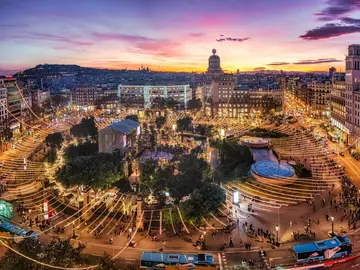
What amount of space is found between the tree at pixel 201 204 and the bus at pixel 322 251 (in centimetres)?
492

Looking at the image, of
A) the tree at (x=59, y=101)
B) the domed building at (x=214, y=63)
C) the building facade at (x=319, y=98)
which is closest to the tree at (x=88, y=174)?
the building facade at (x=319, y=98)

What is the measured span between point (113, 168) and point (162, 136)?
2577 centimetres

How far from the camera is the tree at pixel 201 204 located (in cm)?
2014

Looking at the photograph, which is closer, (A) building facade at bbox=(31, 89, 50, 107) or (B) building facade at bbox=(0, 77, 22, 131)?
(B) building facade at bbox=(0, 77, 22, 131)

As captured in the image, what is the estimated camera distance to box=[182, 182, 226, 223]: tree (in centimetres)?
2014

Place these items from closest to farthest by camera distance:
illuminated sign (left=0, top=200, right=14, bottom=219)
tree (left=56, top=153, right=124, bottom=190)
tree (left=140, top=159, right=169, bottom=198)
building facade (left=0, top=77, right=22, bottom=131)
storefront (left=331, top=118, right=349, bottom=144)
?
illuminated sign (left=0, top=200, right=14, bottom=219) < tree (left=56, top=153, right=124, bottom=190) < tree (left=140, top=159, right=169, bottom=198) < storefront (left=331, top=118, right=349, bottom=144) < building facade (left=0, top=77, right=22, bottom=131)

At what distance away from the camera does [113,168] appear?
25.8m

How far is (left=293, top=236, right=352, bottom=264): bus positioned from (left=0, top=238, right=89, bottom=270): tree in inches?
405

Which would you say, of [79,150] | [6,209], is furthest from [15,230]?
[79,150]

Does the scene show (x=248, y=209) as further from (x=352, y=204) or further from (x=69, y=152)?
(x=69, y=152)

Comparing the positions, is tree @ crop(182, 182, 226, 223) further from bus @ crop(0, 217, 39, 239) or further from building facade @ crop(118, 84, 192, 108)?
building facade @ crop(118, 84, 192, 108)

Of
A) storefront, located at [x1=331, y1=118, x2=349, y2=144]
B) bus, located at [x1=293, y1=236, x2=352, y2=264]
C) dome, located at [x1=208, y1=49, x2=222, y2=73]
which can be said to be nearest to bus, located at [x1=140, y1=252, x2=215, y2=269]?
bus, located at [x1=293, y1=236, x2=352, y2=264]

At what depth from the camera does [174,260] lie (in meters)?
17.2

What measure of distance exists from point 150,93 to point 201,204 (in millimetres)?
75185
